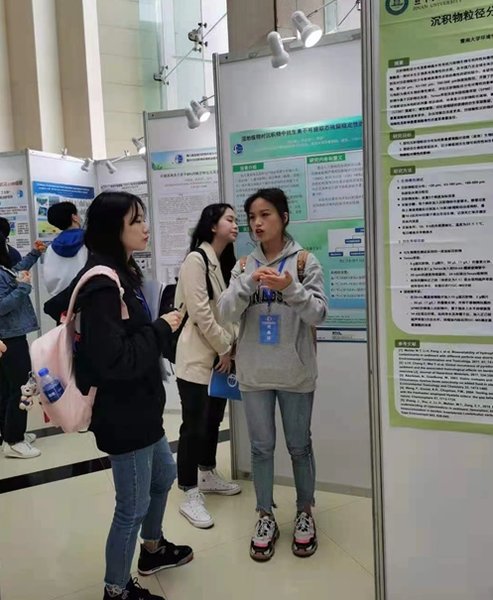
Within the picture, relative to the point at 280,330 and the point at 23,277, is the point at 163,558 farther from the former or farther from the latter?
the point at 23,277

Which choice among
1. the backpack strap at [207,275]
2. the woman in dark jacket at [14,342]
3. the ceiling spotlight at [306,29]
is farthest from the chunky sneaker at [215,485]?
the ceiling spotlight at [306,29]

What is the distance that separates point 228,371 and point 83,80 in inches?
202

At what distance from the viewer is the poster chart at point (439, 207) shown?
1.46 metres

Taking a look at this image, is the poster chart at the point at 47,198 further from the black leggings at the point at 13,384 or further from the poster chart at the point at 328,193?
the poster chart at the point at 328,193

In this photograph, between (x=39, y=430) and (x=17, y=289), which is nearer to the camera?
(x=17, y=289)

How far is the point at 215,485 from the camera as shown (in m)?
2.99

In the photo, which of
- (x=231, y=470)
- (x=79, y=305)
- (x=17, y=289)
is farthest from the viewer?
(x=17, y=289)

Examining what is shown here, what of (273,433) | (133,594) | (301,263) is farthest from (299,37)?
(133,594)

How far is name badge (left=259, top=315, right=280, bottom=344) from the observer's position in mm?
2236

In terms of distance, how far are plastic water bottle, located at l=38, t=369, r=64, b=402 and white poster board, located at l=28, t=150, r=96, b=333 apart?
3496 mm

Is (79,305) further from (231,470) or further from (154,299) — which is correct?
(231,470)

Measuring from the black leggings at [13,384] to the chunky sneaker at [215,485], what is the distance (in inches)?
54.9

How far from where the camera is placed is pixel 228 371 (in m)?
2.68

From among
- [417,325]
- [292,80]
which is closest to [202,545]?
[417,325]
